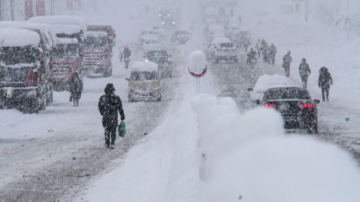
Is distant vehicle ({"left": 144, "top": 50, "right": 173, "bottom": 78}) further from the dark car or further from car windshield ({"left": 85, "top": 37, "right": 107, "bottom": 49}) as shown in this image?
the dark car

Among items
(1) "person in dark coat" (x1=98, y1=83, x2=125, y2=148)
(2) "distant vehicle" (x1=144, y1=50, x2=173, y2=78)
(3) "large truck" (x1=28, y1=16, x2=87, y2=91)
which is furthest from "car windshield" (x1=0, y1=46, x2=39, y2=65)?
(2) "distant vehicle" (x1=144, y1=50, x2=173, y2=78)

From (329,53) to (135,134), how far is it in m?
29.8

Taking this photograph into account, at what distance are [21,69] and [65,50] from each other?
290 inches

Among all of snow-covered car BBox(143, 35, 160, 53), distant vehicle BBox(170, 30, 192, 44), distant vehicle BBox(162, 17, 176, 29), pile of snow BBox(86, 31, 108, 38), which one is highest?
distant vehicle BBox(162, 17, 176, 29)

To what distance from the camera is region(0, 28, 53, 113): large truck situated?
18.3 meters

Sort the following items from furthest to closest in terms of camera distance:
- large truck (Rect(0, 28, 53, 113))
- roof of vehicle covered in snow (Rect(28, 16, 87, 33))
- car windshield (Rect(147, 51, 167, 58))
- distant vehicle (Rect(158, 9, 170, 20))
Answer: distant vehicle (Rect(158, 9, 170, 20))
car windshield (Rect(147, 51, 167, 58))
roof of vehicle covered in snow (Rect(28, 16, 87, 33))
large truck (Rect(0, 28, 53, 113))

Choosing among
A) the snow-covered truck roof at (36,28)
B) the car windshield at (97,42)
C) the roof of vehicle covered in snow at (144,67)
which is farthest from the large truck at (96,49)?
the snow-covered truck roof at (36,28)

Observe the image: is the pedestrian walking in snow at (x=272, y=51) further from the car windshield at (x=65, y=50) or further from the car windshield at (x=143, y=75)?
the car windshield at (x=65, y=50)

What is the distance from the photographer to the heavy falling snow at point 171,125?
2.77m

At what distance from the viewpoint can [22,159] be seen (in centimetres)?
1027

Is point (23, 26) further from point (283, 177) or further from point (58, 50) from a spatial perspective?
point (283, 177)

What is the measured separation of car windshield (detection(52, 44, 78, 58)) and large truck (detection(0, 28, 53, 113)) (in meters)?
6.05

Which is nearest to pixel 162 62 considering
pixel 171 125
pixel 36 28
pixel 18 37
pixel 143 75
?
pixel 143 75

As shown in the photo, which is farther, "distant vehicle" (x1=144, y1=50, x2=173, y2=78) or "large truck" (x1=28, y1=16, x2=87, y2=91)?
"distant vehicle" (x1=144, y1=50, x2=173, y2=78)
